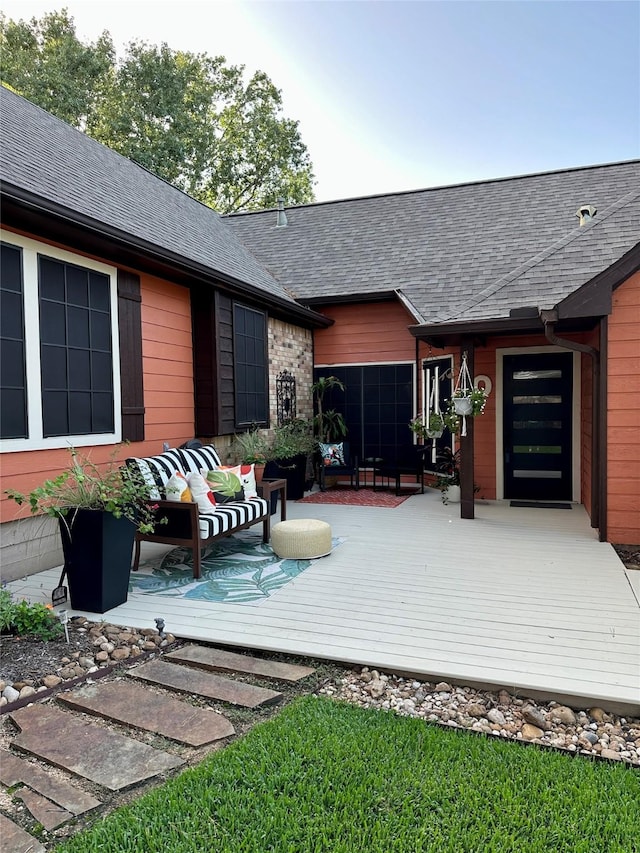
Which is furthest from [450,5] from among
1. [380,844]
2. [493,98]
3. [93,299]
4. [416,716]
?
[380,844]

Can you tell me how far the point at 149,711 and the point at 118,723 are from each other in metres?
0.13

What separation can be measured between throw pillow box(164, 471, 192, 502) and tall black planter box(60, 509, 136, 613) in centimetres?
81

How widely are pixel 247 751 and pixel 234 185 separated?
21.6 m

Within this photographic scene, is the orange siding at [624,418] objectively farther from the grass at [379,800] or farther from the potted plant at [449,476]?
the grass at [379,800]

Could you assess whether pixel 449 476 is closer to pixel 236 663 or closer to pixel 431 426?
pixel 431 426

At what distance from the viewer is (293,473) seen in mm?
7707

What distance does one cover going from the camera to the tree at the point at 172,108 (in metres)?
18.3

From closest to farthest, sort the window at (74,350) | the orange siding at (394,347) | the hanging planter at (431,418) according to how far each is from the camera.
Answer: the window at (74,350) → the hanging planter at (431,418) → the orange siding at (394,347)

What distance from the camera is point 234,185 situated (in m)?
20.8

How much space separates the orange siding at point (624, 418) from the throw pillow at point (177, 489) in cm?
392

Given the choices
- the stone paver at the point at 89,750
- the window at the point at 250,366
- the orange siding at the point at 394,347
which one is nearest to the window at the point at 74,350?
the window at the point at 250,366

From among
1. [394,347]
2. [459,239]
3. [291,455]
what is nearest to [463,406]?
[291,455]

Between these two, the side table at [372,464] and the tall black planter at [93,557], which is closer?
the tall black planter at [93,557]

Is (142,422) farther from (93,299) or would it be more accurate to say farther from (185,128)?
(185,128)
